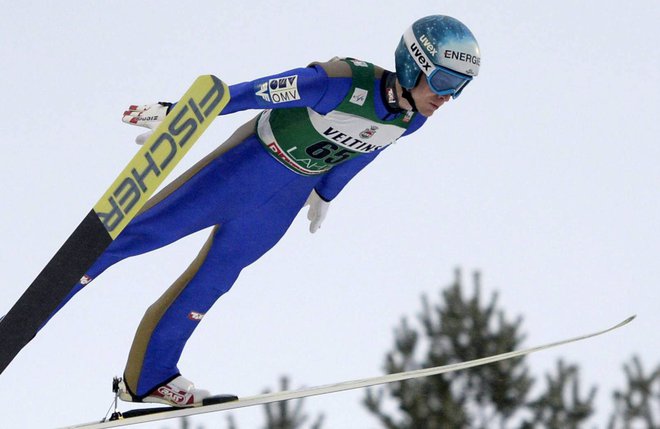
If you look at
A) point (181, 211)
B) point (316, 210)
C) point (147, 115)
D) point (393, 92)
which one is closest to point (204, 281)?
point (181, 211)

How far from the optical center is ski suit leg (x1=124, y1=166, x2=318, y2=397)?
241 inches

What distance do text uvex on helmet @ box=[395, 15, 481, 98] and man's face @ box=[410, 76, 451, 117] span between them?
0.03 m

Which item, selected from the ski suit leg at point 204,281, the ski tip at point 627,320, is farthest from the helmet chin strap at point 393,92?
the ski tip at point 627,320

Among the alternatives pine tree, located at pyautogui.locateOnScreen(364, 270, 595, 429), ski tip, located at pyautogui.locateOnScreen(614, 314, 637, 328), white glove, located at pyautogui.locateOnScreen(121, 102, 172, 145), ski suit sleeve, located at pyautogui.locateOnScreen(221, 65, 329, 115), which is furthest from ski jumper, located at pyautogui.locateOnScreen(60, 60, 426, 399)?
pine tree, located at pyautogui.locateOnScreen(364, 270, 595, 429)

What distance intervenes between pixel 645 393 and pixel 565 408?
3.25 feet

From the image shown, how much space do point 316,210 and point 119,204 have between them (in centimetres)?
151

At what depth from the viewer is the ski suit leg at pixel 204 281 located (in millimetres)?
6133

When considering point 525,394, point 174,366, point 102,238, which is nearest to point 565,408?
point 525,394

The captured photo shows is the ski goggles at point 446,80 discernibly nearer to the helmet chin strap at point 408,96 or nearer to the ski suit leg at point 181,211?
the helmet chin strap at point 408,96

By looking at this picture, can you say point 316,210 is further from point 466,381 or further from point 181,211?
point 466,381

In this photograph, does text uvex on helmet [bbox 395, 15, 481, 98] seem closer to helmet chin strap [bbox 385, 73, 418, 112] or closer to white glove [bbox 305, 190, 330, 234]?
helmet chin strap [bbox 385, 73, 418, 112]

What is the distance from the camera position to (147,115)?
561 cm

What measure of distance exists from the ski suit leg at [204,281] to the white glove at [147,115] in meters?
0.69

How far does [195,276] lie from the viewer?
6188mm
